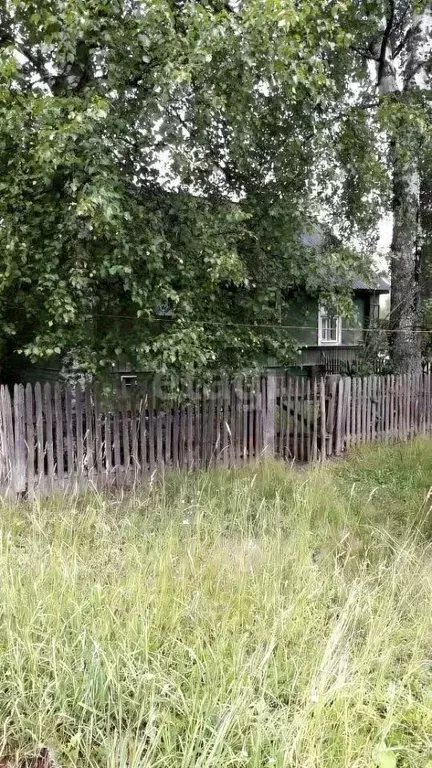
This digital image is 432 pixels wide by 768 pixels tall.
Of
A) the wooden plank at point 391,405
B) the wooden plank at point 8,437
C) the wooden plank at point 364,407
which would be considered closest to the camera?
the wooden plank at point 8,437

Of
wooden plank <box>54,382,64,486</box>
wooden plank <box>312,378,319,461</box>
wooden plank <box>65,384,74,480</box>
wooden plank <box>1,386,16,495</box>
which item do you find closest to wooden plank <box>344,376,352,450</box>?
wooden plank <box>312,378,319,461</box>

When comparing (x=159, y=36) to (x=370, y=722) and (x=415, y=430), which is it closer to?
(x=370, y=722)

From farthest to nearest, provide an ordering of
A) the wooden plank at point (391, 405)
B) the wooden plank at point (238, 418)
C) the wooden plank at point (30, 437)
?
the wooden plank at point (391, 405) → the wooden plank at point (238, 418) → the wooden plank at point (30, 437)

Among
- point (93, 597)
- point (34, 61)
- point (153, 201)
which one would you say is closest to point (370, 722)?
point (93, 597)

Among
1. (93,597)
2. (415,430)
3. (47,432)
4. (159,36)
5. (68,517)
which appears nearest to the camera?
(93,597)

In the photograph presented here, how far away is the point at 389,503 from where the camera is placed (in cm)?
520

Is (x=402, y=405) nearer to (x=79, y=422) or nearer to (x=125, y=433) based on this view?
(x=125, y=433)

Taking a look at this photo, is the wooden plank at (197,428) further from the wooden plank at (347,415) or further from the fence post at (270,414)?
the wooden plank at (347,415)

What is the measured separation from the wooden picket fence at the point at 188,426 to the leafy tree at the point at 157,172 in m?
0.57

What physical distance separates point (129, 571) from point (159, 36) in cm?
495

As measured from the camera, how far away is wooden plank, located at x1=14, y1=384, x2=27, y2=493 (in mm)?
5676

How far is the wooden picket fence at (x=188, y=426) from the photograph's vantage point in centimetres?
575

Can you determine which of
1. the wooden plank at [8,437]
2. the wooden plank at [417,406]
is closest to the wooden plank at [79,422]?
the wooden plank at [8,437]

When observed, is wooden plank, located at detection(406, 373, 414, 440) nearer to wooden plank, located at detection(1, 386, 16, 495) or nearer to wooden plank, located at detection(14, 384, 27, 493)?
wooden plank, located at detection(14, 384, 27, 493)
